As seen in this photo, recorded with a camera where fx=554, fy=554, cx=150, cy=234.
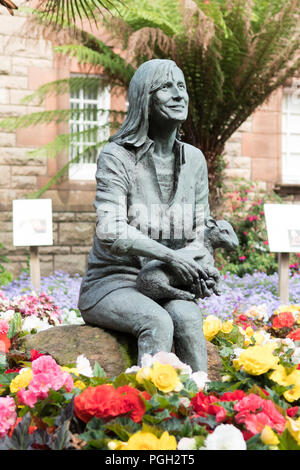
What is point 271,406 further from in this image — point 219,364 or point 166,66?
point 166,66

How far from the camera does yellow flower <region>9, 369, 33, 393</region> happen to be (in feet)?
7.16

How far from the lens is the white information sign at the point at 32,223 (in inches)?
244

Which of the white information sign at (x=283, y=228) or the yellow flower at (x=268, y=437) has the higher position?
the yellow flower at (x=268, y=437)

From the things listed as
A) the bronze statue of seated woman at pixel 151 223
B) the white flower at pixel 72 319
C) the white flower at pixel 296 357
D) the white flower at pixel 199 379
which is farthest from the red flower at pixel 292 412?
the white flower at pixel 72 319

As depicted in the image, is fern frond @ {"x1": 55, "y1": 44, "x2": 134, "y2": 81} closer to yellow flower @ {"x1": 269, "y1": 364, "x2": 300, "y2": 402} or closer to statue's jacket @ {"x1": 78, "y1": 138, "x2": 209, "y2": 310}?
statue's jacket @ {"x1": 78, "y1": 138, "x2": 209, "y2": 310}

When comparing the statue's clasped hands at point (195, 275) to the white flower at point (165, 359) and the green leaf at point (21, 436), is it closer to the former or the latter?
the white flower at point (165, 359)

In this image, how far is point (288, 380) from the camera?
229 centimetres

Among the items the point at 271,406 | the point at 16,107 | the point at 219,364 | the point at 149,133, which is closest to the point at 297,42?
the point at 16,107

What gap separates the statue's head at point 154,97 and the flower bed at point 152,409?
1.21m

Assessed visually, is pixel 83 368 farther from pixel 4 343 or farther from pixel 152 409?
pixel 4 343

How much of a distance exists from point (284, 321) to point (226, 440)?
2153 mm

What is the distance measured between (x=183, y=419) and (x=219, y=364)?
0.96 metres

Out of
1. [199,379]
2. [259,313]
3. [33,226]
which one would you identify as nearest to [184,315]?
[199,379]

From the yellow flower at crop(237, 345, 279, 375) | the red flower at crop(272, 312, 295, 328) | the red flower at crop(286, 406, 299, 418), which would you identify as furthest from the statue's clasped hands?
the red flower at crop(272, 312, 295, 328)
